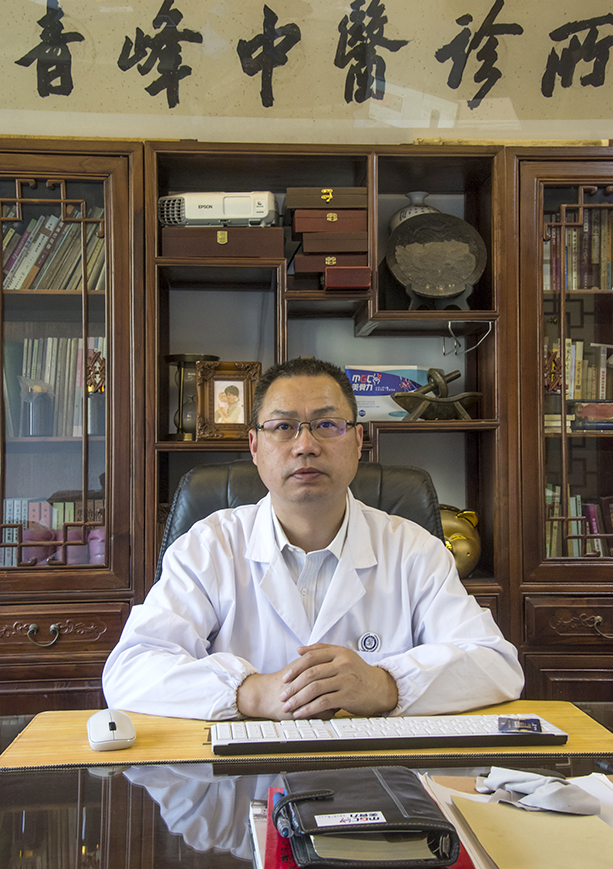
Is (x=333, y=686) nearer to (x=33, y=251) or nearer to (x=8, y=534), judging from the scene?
(x=8, y=534)

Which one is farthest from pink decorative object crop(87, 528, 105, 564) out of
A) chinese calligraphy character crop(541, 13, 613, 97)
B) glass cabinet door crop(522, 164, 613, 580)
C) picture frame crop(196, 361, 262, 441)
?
chinese calligraphy character crop(541, 13, 613, 97)

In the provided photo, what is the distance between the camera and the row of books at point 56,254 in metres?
2.26

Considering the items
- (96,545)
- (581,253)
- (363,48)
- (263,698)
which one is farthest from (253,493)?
(363,48)

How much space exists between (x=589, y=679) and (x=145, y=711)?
168cm

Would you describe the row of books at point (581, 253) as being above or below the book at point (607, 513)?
above

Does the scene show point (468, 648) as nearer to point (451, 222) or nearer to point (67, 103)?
point (451, 222)

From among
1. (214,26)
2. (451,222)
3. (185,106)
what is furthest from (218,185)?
(451,222)

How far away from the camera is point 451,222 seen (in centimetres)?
238

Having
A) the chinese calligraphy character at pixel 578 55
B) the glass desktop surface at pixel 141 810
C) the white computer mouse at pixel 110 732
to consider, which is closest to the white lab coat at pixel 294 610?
the white computer mouse at pixel 110 732

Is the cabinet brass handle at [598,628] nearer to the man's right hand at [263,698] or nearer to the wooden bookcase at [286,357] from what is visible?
the wooden bookcase at [286,357]

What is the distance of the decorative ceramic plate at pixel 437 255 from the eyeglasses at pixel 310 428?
1015mm

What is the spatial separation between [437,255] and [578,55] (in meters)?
1.11

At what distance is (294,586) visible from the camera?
1.46 metres

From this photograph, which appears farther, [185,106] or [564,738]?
[185,106]
